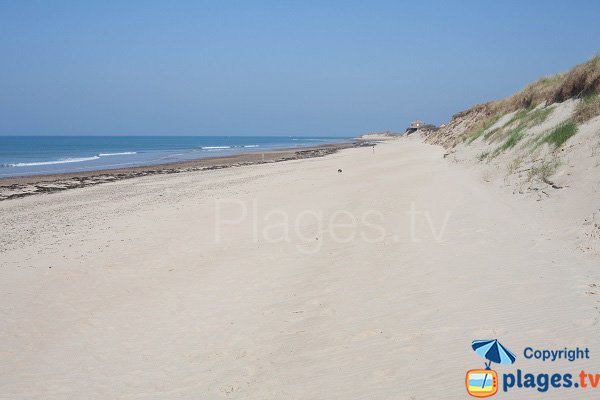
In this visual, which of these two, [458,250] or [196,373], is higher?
[458,250]

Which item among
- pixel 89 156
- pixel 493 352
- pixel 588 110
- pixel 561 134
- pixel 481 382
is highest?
pixel 89 156

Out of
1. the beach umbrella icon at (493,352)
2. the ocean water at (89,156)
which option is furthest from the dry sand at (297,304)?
the ocean water at (89,156)

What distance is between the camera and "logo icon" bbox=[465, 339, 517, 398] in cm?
365

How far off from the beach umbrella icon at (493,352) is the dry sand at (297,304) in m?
0.09

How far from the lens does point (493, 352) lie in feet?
13.5

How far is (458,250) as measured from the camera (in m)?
7.38

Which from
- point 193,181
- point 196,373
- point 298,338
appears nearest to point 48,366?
point 196,373

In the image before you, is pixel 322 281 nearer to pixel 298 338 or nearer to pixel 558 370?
pixel 298 338

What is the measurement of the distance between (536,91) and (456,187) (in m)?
10.7

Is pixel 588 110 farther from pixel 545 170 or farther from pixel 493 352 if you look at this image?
pixel 493 352

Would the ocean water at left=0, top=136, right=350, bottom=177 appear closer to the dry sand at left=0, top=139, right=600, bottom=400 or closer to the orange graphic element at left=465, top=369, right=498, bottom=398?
the dry sand at left=0, top=139, right=600, bottom=400

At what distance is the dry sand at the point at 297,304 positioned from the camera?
14.0 ft

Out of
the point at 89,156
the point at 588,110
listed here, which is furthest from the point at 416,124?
the point at 588,110

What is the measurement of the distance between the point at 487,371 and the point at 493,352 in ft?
1.04
